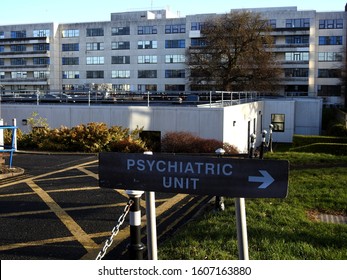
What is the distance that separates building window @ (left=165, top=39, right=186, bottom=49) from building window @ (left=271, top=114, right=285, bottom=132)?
1488 inches

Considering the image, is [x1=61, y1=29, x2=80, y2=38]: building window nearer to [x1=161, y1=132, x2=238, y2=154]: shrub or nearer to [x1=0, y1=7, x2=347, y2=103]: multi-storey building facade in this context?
[x1=0, y1=7, x2=347, y2=103]: multi-storey building facade

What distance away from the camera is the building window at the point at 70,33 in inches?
3105

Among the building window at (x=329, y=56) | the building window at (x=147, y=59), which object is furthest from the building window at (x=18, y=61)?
the building window at (x=329, y=56)

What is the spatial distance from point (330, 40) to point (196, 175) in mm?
71958

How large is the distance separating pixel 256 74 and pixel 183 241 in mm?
45855

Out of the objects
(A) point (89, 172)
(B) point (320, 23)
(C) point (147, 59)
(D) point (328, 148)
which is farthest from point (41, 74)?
(A) point (89, 172)

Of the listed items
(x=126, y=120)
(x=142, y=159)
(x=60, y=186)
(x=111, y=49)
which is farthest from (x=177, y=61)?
(x=142, y=159)

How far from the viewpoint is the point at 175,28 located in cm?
7475

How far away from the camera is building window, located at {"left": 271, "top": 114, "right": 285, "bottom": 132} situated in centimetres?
3922

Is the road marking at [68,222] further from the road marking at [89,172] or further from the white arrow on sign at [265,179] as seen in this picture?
the white arrow on sign at [265,179]

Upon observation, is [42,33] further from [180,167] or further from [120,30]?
[180,167]

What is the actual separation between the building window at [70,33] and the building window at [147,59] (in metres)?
12.0

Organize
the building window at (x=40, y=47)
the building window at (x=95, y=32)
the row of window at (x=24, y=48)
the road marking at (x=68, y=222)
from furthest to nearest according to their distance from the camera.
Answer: the row of window at (x=24, y=48) → the building window at (x=40, y=47) → the building window at (x=95, y=32) → the road marking at (x=68, y=222)
